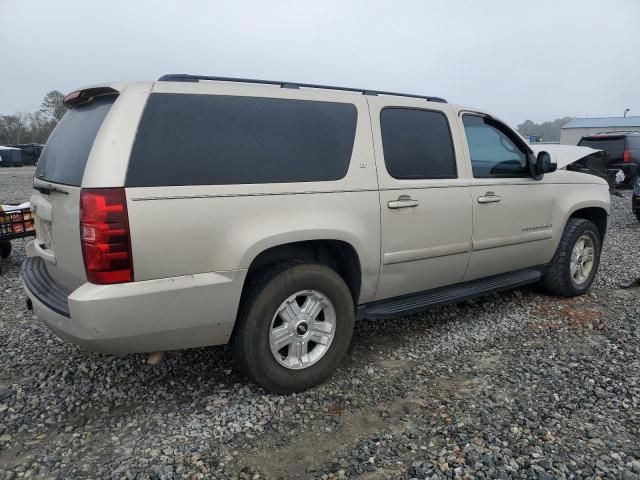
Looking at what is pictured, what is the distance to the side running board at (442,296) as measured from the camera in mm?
3475

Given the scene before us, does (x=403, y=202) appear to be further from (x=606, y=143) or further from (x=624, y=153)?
(x=606, y=143)

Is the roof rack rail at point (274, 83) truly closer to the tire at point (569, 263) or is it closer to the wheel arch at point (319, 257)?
the wheel arch at point (319, 257)

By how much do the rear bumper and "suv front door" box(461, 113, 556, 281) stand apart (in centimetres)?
214

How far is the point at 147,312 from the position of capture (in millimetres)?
2535

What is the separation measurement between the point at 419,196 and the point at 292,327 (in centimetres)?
128

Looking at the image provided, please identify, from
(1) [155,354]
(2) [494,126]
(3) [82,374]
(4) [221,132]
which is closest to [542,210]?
(2) [494,126]

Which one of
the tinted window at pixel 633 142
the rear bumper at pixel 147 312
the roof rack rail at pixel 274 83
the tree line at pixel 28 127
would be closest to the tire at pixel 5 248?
the rear bumper at pixel 147 312

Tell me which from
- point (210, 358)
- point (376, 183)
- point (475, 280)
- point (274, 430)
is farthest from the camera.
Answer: point (475, 280)

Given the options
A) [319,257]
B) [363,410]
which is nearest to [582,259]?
[319,257]

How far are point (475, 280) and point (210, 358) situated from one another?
225 cm

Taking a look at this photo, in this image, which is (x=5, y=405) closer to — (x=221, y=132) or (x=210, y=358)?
(x=210, y=358)

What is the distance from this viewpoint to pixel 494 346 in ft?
12.6

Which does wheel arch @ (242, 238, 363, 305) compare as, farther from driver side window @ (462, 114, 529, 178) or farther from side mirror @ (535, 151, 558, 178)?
side mirror @ (535, 151, 558, 178)

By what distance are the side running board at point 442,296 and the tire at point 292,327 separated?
0.96 feet
